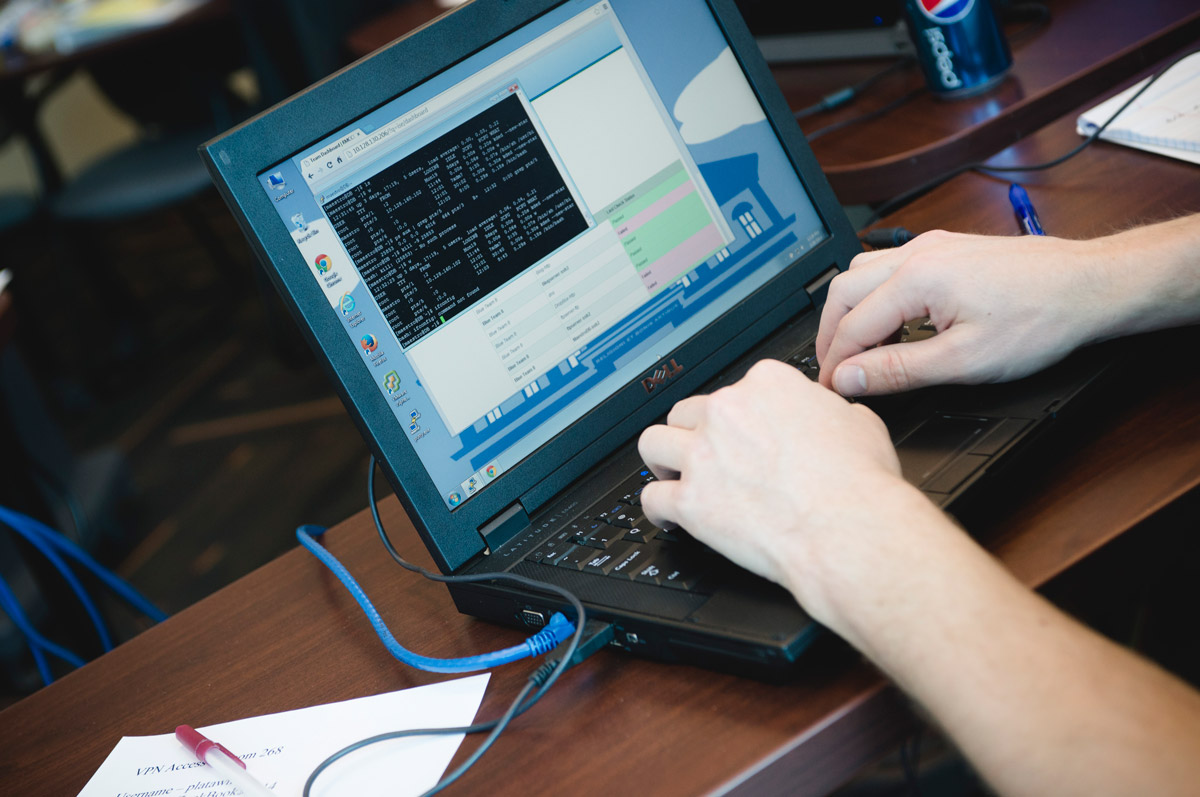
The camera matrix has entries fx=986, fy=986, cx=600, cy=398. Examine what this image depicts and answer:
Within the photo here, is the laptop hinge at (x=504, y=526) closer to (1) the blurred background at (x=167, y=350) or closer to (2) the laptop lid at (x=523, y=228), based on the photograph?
(2) the laptop lid at (x=523, y=228)

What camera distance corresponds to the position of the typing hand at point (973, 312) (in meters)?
0.62

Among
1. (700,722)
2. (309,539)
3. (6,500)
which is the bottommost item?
(700,722)

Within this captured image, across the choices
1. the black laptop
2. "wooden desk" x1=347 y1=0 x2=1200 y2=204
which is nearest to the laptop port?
the black laptop

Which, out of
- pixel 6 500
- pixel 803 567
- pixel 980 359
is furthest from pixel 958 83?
pixel 6 500

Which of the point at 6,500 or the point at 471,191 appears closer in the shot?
the point at 471,191

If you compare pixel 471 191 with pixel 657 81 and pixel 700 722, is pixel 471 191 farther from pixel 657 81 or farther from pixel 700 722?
pixel 700 722

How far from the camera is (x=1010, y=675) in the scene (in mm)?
Result: 454

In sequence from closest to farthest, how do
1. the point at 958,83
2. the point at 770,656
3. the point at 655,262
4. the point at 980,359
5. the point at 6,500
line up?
1. the point at 770,656
2. the point at 980,359
3. the point at 655,262
4. the point at 958,83
5. the point at 6,500

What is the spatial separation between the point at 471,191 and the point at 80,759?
47 centimetres

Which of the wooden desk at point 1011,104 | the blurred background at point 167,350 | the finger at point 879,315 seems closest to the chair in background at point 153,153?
the blurred background at point 167,350

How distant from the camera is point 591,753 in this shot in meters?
0.54

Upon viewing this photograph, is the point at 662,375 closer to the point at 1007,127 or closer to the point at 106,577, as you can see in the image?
the point at 1007,127

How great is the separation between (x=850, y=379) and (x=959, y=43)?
2.07 ft

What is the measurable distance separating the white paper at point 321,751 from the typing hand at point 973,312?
33 centimetres
